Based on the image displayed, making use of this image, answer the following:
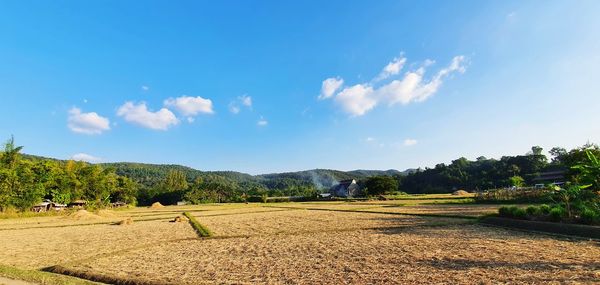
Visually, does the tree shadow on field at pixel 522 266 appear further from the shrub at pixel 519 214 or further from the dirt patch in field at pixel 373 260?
the shrub at pixel 519 214

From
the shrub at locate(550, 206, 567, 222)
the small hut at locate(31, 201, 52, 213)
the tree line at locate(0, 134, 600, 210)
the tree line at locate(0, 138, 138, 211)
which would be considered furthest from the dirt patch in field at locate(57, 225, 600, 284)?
the small hut at locate(31, 201, 52, 213)

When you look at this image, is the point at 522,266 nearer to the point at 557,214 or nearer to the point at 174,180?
the point at 557,214

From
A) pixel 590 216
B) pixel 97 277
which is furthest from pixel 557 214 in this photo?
pixel 97 277

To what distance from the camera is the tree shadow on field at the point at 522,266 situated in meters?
7.50

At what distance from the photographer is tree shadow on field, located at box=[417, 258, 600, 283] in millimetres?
7496

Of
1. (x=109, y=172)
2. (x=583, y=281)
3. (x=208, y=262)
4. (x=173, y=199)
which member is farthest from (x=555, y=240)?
(x=173, y=199)

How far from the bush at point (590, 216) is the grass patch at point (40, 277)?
16.9m

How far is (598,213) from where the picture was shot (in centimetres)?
1411

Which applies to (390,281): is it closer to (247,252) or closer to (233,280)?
(233,280)

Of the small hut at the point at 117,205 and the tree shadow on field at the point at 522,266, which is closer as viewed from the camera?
the tree shadow on field at the point at 522,266

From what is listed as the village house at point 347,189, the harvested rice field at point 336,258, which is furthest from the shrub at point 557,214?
the village house at point 347,189

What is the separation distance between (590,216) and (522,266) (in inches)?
314

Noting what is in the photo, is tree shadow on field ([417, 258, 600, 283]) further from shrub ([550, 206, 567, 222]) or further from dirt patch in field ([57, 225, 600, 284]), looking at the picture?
shrub ([550, 206, 567, 222])

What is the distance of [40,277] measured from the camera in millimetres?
9430
